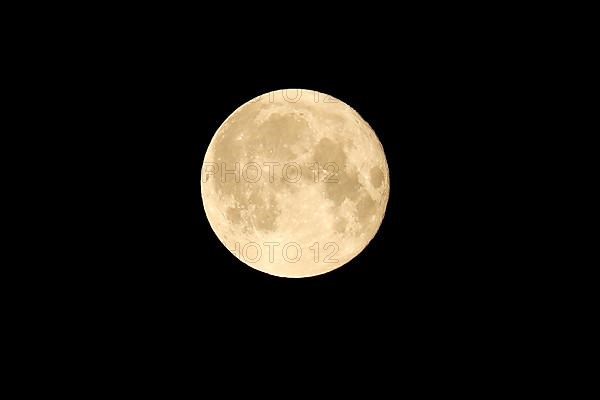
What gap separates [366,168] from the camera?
543 cm

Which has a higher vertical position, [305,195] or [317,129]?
[317,129]

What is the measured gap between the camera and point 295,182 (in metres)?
5.11

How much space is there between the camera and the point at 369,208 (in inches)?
218

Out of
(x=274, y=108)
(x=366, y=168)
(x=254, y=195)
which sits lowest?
(x=254, y=195)

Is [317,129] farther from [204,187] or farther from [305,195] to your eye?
[204,187]

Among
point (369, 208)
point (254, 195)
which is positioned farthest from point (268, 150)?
point (369, 208)

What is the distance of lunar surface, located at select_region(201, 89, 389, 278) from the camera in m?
5.14

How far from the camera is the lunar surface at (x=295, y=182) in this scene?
514cm

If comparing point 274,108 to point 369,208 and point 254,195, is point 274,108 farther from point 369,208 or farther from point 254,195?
point 369,208

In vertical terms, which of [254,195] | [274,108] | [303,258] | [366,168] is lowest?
[303,258]

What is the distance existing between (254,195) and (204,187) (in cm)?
88

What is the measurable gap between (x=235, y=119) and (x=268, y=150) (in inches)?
30.5

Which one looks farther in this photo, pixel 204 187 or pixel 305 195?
pixel 204 187

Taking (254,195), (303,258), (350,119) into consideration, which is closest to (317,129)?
(350,119)
